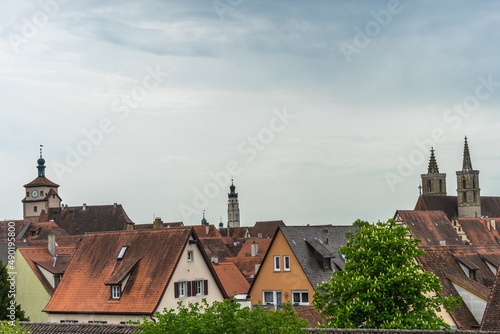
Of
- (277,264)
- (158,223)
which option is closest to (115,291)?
(277,264)

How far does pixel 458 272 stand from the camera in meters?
45.3

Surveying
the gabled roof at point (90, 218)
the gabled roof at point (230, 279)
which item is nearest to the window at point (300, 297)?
the gabled roof at point (230, 279)

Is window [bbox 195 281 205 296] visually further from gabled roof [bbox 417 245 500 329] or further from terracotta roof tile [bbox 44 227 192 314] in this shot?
gabled roof [bbox 417 245 500 329]

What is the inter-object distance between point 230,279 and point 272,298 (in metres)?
5.61

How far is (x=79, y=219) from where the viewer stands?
5404 inches

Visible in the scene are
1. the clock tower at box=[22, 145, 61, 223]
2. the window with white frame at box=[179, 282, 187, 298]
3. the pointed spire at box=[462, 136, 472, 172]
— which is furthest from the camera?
the pointed spire at box=[462, 136, 472, 172]

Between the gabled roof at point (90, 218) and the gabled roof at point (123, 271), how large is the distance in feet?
298

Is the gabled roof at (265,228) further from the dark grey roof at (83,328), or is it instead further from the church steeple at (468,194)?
the dark grey roof at (83,328)

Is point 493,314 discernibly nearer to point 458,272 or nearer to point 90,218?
point 458,272

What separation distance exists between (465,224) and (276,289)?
306 ft

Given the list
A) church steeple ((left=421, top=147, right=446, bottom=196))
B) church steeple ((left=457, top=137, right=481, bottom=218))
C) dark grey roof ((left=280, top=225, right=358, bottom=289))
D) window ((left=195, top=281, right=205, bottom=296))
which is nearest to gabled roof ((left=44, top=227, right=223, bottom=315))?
window ((left=195, top=281, right=205, bottom=296))

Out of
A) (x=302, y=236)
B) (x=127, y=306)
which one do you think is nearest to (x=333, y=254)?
(x=302, y=236)

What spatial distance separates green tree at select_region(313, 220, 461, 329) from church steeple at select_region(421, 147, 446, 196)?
16587cm

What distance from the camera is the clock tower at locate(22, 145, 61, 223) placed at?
15962 centimetres
